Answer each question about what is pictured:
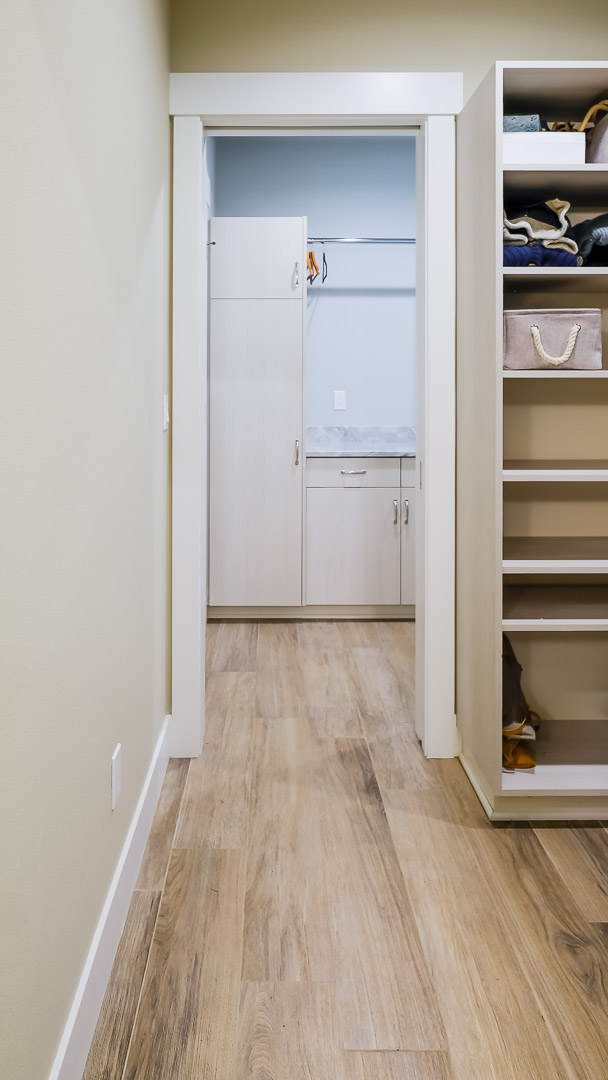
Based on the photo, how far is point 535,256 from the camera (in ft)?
6.57

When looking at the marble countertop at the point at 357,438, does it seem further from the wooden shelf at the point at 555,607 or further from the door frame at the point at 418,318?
the wooden shelf at the point at 555,607

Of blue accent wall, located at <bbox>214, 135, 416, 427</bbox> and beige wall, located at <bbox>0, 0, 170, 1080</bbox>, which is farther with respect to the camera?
blue accent wall, located at <bbox>214, 135, 416, 427</bbox>

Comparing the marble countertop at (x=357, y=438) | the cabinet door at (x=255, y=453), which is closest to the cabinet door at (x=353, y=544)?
the cabinet door at (x=255, y=453)

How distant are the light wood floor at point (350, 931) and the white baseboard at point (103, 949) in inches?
1.4

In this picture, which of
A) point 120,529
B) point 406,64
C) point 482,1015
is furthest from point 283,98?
point 482,1015

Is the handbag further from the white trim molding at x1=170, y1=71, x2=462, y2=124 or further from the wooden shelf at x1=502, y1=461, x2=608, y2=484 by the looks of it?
the wooden shelf at x1=502, y1=461, x2=608, y2=484

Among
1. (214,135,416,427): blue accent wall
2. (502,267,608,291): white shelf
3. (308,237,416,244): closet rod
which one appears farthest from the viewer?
(214,135,416,427): blue accent wall

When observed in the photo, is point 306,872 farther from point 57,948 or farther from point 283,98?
point 283,98

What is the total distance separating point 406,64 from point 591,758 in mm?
2129

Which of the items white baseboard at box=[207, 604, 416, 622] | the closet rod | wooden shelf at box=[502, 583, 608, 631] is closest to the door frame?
wooden shelf at box=[502, 583, 608, 631]

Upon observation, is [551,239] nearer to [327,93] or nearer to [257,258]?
[327,93]

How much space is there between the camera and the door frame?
228 centimetres

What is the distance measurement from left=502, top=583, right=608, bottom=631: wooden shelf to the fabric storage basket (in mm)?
670

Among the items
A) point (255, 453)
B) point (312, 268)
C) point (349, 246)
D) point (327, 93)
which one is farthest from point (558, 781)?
point (349, 246)
